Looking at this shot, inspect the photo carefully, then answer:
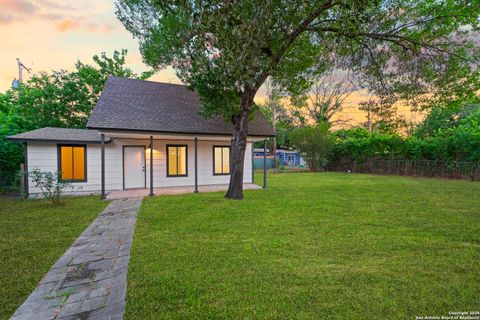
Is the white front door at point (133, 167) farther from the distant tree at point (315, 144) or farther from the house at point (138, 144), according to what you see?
the distant tree at point (315, 144)

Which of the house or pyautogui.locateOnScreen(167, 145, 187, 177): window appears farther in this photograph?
pyautogui.locateOnScreen(167, 145, 187, 177): window

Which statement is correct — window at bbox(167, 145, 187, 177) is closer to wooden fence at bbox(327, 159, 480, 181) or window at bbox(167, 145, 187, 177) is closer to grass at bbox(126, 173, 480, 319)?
grass at bbox(126, 173, 480, 319)

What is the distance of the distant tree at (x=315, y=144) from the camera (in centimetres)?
2052

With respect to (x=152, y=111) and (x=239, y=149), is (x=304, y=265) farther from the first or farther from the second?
(x=152, y=111)

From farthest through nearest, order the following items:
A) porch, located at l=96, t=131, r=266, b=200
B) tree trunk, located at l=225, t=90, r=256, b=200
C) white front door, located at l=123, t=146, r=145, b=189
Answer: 1. white front door, located at l=123, t=146, r=145, b=189
2. porch, located at l=96, t=131, r=266, b=200
3. tree trunk, located at l=225, t=90, r=256, b=200

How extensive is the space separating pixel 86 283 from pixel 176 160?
8708mm

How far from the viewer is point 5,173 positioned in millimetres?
9125

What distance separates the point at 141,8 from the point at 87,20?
228 cm

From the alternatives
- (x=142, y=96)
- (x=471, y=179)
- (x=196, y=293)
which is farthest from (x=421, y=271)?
(x=471, y=179)

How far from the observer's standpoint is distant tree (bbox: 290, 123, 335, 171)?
67.3 feet

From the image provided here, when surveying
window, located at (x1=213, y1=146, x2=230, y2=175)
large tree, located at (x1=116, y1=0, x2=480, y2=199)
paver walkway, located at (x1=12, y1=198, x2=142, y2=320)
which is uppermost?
large tree, located at (x1=116, y1=0, x2=480, y2=199)

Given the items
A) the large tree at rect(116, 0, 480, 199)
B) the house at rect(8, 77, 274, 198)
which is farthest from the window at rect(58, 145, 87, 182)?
the large tree at rect(116, 0, 480, 199)

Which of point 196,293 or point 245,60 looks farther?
point 245,60

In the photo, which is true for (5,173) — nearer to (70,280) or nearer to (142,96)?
(142,96)
